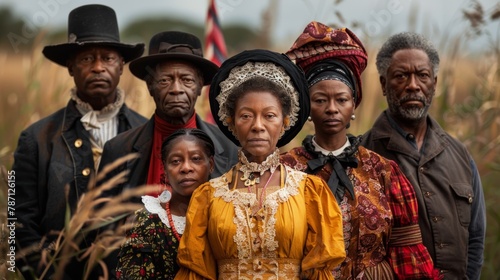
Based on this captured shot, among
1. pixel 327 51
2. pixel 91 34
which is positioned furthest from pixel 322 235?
pixel 91 34

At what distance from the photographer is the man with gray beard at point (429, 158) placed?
17.3ft

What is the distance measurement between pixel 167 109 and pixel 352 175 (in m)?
1.23

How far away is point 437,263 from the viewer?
5.23m

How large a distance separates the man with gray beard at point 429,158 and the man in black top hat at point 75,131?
1733 mm

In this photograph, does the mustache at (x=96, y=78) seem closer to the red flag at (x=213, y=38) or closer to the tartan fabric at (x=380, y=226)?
the tartan fabric at (x=380, y=226)

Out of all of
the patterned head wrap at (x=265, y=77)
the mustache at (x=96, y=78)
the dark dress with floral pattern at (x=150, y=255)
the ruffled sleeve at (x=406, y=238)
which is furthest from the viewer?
the mustache at (x=96, y=78)

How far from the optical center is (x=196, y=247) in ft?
14.5

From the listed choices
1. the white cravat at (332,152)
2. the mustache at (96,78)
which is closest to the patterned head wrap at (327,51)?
the white cravat at (332,152)

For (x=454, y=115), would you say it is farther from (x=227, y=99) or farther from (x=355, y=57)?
(x=227, y=99)

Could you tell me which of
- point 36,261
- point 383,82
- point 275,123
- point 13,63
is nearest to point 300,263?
point 275,123

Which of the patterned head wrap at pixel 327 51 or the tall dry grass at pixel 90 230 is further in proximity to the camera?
the patterned head wrap at pixel 327 51

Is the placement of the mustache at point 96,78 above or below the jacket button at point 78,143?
above

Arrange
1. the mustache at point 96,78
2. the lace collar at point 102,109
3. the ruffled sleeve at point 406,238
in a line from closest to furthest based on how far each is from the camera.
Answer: the ruffled sleeve at point 406,238 < the mustache at point 96,78 < the lace collar at point 102,109

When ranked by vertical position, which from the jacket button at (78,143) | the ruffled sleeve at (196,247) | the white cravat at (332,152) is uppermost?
the jacket button at (78,143)
